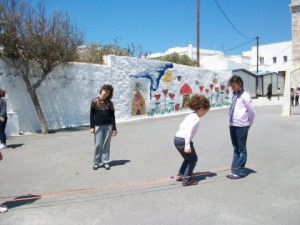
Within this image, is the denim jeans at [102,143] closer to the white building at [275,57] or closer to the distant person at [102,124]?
the distant person at [102,124]

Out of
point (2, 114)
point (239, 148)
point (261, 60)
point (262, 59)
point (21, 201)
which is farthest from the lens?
point (261, 60)

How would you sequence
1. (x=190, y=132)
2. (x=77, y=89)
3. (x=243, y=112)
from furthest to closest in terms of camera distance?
1. (x=77, y=89)
2. (x=243, y=112)
3. (x=190, y=132)

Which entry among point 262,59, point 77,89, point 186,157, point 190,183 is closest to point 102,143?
point 186,157

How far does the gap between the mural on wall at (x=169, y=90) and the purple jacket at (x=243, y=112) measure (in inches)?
420

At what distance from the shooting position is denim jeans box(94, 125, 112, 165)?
7.22 metres

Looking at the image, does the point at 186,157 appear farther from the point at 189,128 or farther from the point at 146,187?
the point at 146,187

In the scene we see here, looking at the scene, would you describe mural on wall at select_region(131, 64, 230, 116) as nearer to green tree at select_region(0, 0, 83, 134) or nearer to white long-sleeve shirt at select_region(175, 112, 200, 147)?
green tree at select_region(0, 0, 83, 134)

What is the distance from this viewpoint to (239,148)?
20.8 feet

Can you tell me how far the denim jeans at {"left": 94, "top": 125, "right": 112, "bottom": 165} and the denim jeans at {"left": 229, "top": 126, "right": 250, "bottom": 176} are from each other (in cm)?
247

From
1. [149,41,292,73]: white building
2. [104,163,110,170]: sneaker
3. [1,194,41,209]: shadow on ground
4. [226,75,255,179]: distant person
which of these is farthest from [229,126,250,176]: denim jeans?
[149,41,292,73]: white building

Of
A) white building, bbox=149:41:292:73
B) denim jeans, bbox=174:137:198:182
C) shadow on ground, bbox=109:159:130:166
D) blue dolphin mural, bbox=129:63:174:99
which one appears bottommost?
shadow on ground, bbox=109:159:130:166

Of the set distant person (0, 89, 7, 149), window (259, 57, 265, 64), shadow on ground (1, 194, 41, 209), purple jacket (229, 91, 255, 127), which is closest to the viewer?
shadow on ground (1, 194, 41, 209)

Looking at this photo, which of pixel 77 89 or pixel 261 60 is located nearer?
pixel 77 89

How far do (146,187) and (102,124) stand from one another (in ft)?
6.18
